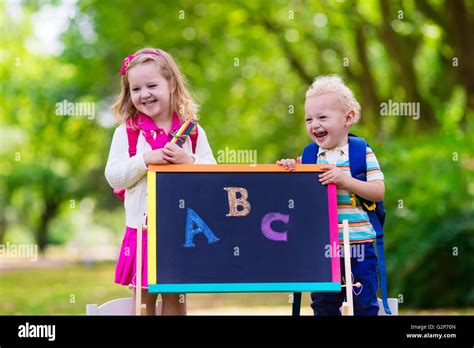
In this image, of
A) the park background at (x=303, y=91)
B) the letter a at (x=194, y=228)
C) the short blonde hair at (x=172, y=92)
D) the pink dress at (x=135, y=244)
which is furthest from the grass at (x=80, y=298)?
the letter a at (x=194, y=228)

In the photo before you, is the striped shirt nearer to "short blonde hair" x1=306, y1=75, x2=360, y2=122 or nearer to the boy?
the boy

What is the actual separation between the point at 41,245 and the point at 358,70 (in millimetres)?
22731

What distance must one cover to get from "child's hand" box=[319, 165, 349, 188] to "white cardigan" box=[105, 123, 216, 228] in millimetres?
826

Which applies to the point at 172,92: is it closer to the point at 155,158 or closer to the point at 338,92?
the point at 155,158

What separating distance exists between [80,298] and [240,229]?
34.4 feet

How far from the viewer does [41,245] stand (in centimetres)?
3675

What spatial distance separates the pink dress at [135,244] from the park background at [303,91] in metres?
3.23

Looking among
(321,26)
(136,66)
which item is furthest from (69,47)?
(136,66)

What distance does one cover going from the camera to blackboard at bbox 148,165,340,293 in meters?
4.79

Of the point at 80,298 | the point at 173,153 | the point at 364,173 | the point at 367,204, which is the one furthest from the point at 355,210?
the point at 80,298

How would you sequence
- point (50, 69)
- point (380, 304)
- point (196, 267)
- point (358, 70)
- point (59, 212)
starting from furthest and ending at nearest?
point (59, 212), point (50, 69), point (358, 70), point (380, 304), point (196, 267)

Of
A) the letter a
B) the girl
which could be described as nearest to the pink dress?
the girl

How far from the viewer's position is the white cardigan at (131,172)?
4895mm
